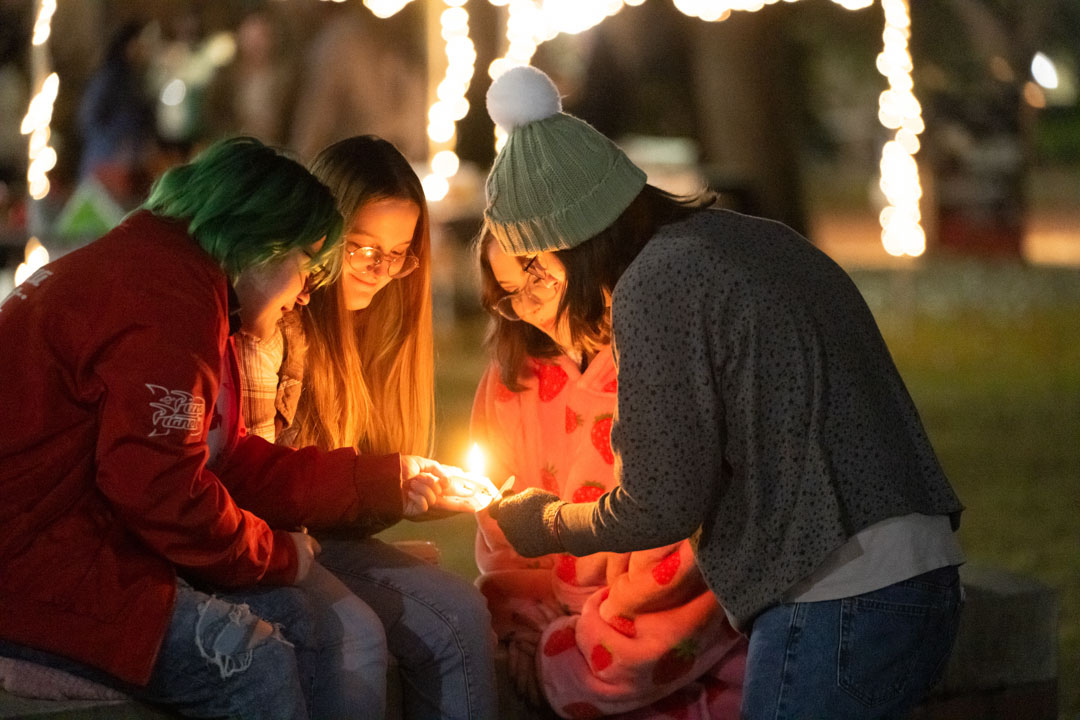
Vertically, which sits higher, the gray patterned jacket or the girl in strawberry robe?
the gray patterned jacket

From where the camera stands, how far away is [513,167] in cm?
286

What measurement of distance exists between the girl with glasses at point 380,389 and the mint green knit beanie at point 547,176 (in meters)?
0.54

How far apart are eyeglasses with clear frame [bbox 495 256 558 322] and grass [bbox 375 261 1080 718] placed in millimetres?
657

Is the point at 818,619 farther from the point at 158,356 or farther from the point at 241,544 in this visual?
the point at 158,356

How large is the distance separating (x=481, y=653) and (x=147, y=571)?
0.90 m

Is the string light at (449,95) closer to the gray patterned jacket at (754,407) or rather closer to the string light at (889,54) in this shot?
the string light at (889,54)

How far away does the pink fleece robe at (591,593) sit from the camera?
3.21 meters

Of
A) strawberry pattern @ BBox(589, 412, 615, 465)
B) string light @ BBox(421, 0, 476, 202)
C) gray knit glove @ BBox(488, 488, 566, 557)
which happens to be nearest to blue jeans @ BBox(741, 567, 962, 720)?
gray knit glove @ BBox(488, 488, 566, 557)

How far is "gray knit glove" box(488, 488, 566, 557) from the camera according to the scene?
2.91m

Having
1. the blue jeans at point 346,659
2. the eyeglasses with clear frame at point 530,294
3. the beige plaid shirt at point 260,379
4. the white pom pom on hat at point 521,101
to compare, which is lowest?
the blue jeans at point 346,659

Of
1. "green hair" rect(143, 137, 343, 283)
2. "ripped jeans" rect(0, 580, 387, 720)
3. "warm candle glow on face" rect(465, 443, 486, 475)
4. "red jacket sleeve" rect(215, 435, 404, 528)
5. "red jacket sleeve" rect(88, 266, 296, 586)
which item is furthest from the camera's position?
"warm candle glow on face" rect(465, 443, 486, 475)

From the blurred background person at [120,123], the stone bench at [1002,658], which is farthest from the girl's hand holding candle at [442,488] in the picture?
the blurred background person at [120,123]

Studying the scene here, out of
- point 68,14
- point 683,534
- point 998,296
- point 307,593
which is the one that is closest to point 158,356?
point 307,593

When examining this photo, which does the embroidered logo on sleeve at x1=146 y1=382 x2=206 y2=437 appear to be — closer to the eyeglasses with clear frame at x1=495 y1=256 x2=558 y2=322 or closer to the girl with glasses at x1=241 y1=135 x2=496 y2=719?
the girl with glasses at x1=241 y1=135 x2=496 y2=719
